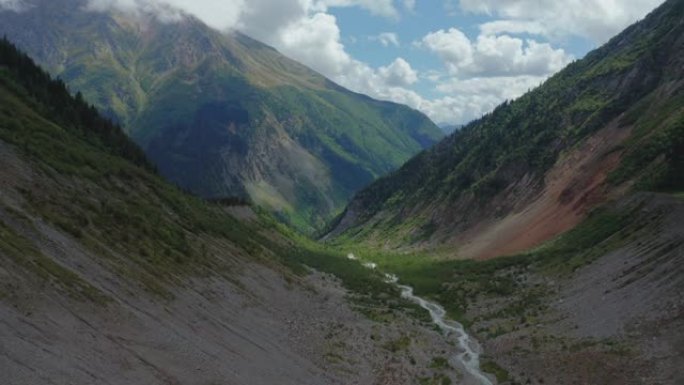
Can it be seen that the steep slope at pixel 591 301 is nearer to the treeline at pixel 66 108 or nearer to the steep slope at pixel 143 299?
the steep slope at pixel 143 299

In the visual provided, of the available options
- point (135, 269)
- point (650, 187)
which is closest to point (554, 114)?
point (650, 187)

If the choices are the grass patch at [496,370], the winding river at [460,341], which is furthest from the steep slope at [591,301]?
the winding river at [460,341]

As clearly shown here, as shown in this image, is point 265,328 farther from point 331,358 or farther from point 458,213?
point 458,213

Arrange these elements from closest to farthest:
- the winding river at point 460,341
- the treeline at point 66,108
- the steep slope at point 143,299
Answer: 1. the steep slope at point 143,299
2. the winding river at point 460,341
3. the treeline at point 66,108

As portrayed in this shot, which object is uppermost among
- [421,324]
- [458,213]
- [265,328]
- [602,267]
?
[458,213]

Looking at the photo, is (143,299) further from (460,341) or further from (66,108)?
(66,108)

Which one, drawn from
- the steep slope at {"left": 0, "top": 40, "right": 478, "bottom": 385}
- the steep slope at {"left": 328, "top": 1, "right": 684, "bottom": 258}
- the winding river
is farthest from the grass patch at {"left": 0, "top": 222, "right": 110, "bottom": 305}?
the steep slope at {"left": 328, "top": 1, "right": 684, "bottom": 258}
